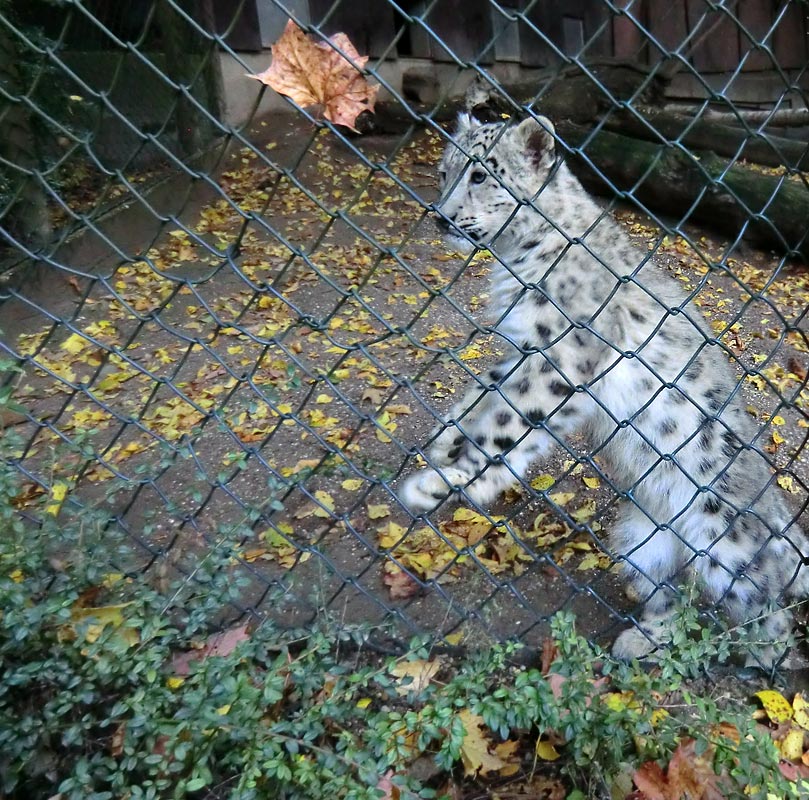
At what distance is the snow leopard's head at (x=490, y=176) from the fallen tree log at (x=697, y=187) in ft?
10.2

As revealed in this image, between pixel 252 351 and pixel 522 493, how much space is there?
81.0 inches

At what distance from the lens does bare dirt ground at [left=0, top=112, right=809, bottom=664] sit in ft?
7.38

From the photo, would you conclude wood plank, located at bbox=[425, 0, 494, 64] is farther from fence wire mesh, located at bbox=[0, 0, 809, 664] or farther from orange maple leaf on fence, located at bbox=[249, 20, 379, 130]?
orange maple leaf on fence, located at bbox=[249, 20, 379, 130]

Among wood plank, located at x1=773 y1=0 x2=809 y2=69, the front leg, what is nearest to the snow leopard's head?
the front leg

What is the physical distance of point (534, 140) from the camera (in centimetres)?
316

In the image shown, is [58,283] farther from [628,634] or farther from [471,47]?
[471,47]

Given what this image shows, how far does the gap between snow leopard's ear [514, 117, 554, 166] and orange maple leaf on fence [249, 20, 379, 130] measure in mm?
1504

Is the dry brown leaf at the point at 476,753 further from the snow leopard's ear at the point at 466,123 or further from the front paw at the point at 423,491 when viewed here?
the snow leopard's ear at the point at 466,123

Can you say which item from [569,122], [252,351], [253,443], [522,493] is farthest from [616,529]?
[569,122]

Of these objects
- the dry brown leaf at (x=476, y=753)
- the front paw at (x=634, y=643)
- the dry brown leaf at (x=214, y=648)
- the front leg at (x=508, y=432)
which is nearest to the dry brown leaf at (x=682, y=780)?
the dry brown leaf at (x=476, y=753)

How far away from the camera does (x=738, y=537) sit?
2.80 metres

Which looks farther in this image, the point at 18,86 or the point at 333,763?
the point at 18,86

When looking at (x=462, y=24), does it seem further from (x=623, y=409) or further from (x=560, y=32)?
(x=623, y=409)

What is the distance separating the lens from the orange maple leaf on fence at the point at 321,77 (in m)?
1.67
